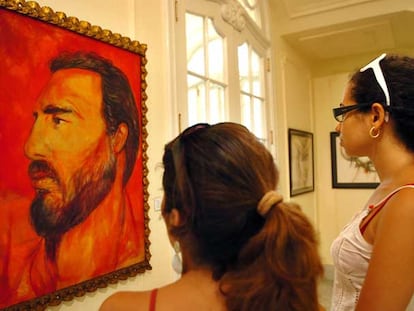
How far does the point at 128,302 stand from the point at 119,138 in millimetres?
961

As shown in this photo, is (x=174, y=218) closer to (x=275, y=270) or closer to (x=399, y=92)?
(x=275, y=270)

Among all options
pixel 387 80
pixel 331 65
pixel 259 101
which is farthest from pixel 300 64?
pixel 387 80

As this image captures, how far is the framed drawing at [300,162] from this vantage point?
3.61m

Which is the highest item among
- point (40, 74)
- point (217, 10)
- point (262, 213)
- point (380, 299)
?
point (217, 10)

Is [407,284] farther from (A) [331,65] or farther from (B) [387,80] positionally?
(A) [331,65]

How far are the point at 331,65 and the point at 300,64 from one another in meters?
0.58

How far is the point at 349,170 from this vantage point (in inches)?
169

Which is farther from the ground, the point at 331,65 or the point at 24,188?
the point at 331,65

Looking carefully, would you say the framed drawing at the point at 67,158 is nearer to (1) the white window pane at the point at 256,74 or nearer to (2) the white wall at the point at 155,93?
(2) the white wall at the point at 155,93

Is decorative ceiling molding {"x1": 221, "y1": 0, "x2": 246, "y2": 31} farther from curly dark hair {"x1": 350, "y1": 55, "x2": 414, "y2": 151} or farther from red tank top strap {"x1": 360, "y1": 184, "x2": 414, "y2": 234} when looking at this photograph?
red tank top strap {"x1": 360, "y1": 184, "x2": 414, "y2": 234}

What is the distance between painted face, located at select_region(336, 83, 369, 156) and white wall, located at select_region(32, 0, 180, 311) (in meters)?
0.96

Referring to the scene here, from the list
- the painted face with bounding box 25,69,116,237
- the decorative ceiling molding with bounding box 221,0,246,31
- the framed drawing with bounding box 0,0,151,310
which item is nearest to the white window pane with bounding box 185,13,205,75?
the decorative ceiling molding with bounding box 221,0,246,31

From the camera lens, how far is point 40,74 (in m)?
1.26

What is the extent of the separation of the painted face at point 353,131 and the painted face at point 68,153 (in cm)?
92
